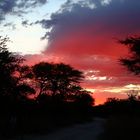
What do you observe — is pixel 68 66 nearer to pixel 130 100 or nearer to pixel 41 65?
pixel 41 65

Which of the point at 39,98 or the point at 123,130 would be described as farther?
the point at 39,98

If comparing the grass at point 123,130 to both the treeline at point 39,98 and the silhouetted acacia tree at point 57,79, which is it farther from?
the silhouetted acacia tree at point 57,79

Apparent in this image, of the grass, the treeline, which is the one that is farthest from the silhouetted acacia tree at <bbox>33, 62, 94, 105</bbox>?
the grass

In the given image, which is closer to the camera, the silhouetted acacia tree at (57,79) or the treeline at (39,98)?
the treeline at (39,98)

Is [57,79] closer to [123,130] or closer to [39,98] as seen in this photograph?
[39,98]

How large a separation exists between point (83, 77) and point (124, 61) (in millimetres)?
60049

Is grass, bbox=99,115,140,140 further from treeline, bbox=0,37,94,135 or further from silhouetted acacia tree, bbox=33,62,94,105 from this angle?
silhouetted acacia tree, bbox=33,62,94,105

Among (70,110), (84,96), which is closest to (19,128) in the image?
(70,110)

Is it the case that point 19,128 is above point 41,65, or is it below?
below

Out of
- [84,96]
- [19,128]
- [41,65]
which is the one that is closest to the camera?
[19,128]

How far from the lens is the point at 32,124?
48438 mm

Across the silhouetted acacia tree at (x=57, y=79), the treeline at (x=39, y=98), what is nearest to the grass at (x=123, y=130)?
the treeline at (x=39, y=98)

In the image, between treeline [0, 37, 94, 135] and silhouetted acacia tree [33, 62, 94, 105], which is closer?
treeline [0, 37, 94, 135]

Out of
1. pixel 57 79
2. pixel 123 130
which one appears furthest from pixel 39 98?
pixel 123 130
